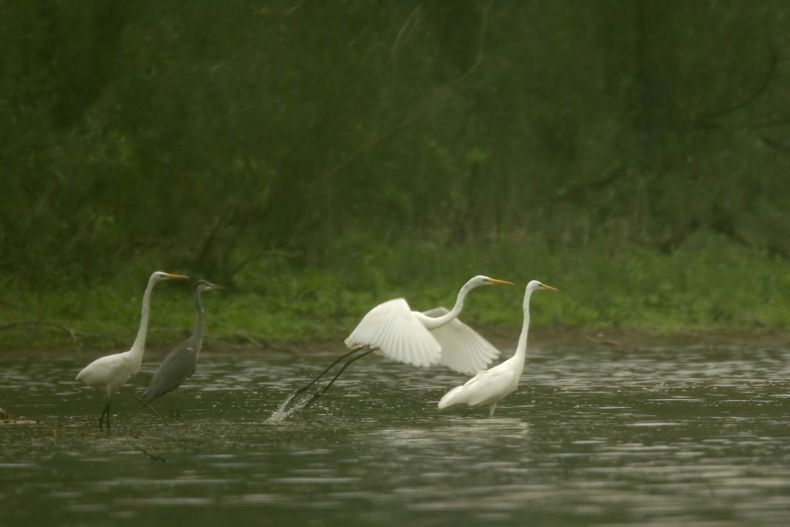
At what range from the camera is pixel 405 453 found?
11.6 meters

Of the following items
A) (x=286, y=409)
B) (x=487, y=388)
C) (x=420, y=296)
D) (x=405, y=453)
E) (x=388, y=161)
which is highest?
(x=388, y=161)

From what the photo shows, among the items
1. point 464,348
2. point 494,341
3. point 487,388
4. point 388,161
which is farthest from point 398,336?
point 388,161

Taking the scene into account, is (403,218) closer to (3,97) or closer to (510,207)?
(510,207)

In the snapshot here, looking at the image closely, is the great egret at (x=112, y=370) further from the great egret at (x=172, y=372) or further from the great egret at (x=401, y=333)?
the great egret at (x=401, y=333)

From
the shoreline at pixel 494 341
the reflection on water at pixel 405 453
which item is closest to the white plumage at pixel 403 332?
the reflection on water at pixel 405 453

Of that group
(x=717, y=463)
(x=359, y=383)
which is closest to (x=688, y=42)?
(x=359, y=383)

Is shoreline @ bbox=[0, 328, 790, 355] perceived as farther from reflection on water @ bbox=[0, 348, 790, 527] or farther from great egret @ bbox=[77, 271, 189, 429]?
great egret @ bbox=[77, 271, 189, 429]

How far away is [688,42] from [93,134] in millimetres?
11036

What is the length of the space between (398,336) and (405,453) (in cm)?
234

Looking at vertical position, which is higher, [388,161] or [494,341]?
[388,161]

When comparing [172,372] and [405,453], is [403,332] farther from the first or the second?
[405,453]

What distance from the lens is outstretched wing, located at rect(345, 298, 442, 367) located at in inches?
538

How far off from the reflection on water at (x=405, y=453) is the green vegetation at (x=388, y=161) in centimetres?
459

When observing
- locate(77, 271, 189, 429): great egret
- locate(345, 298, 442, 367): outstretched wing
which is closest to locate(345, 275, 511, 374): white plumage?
locate(345, 298, 442, 367): outstretched wing
